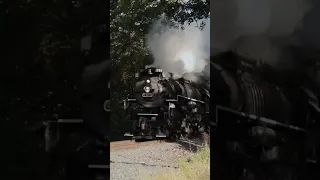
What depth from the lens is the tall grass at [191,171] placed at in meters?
3.21

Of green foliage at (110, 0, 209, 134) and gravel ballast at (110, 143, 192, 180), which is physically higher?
green foliage at (110, 0, 209, 134)

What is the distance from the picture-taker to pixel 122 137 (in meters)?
3.12

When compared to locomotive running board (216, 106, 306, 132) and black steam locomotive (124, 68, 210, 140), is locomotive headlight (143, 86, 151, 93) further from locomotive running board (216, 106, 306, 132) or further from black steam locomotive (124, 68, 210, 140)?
locomotive running board (216, 106, 306, 132)

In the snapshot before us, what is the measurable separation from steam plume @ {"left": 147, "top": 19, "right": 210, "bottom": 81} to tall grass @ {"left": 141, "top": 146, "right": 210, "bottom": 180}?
2.29ft

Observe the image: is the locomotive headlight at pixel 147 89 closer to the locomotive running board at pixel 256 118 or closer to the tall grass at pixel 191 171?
the tall grass at pixel 191 171

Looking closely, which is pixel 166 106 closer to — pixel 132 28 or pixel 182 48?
pixel 182 48

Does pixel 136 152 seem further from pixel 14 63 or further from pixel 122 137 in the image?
pixel 14 63

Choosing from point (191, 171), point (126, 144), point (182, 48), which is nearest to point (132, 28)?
point (182, 48)

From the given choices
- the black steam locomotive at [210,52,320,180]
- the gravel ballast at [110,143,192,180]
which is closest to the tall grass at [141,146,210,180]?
the gravel ballast at [110,143,192,180]

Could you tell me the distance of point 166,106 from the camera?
3561 millimetres

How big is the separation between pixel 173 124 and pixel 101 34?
4.56ft

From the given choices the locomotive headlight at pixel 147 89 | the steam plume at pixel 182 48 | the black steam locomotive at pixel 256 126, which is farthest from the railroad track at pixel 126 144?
the black steam locomotive at pixel 256 126

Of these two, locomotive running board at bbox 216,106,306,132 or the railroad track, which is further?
the railroad track

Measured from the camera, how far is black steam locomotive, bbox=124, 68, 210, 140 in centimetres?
335
